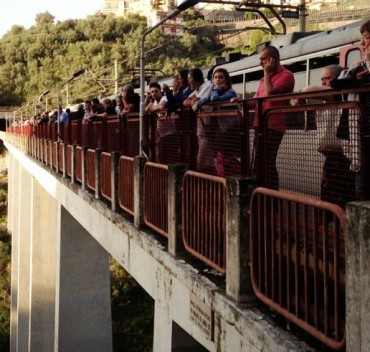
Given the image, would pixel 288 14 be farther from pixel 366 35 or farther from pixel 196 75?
pixel 366 35

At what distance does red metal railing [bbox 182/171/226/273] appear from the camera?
13.7 ft

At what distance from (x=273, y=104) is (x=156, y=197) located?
228cm

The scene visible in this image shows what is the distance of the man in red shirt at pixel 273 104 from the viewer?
3.76 metres

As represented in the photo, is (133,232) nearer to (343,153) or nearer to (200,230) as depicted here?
(200,230)

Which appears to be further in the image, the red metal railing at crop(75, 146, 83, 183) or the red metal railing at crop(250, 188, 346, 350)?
the red metal railing at crop(75, 146, 83, 183)

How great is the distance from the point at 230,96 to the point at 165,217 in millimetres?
1277

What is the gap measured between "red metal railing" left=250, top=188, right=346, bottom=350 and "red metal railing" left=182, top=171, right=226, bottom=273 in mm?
580

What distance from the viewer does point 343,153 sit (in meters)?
3.17

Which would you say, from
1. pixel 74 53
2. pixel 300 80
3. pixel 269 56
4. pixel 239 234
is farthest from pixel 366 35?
pixel 74 53

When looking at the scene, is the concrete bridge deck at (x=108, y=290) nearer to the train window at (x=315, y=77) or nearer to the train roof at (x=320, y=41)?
the train window at (x=315, y=77)

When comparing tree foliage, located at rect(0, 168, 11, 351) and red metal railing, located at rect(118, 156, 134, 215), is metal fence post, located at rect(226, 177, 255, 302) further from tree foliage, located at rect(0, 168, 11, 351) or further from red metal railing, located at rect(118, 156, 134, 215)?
tree foliage, located at rect(0, 168, 11, 351)

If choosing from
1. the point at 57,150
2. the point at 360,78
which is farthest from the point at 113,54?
the point at 360,78

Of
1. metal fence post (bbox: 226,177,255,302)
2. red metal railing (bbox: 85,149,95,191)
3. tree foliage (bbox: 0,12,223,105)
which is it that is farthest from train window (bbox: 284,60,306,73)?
tree foliage (bbox: 0,12,223,105)

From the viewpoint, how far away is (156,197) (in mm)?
5930
